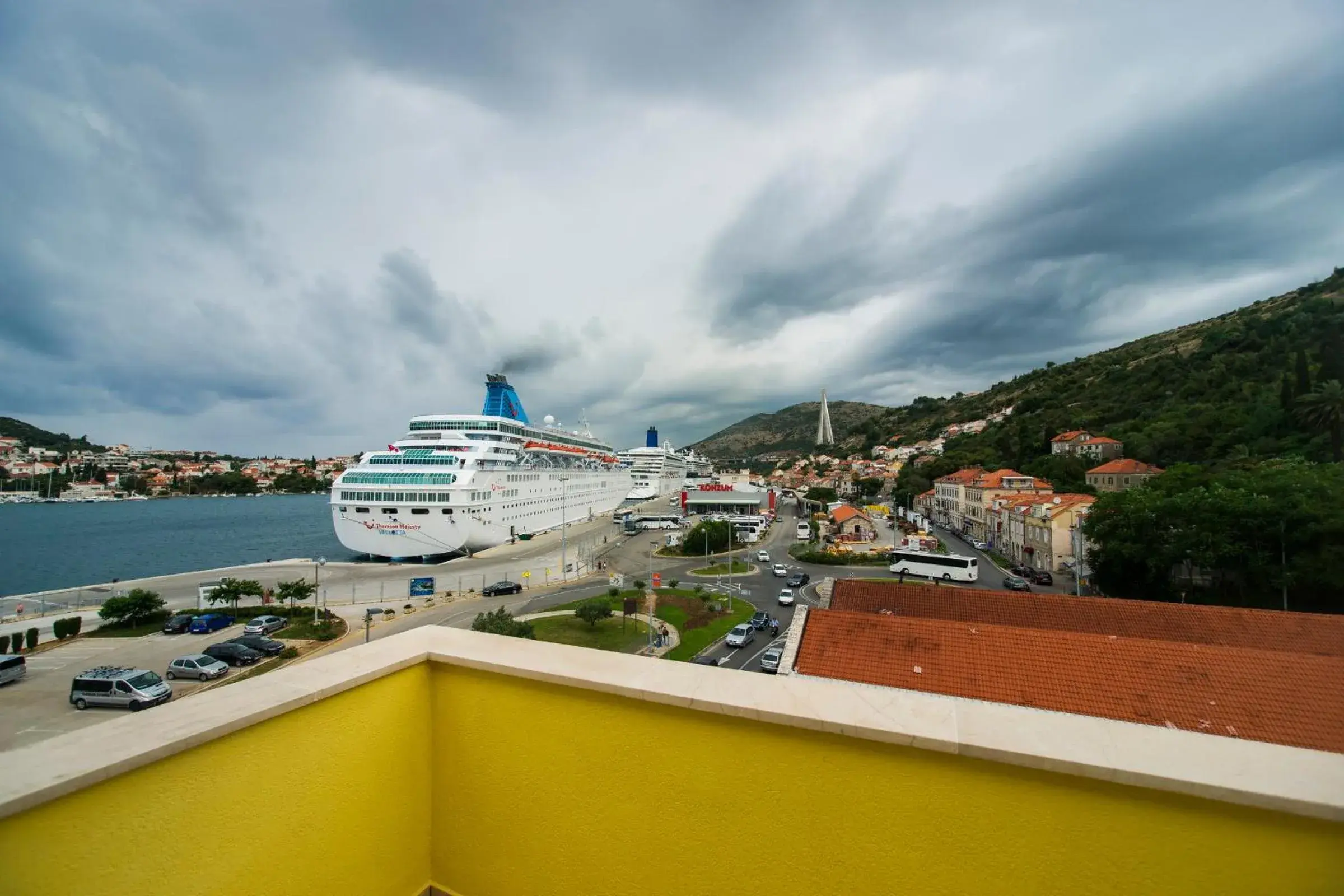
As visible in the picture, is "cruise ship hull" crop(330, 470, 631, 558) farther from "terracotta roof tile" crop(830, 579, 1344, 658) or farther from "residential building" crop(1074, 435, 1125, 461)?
"residential building" crop(1074, 435, 1125, 461)

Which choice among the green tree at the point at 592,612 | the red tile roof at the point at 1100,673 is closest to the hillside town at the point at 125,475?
the green tree at the point at 592,612

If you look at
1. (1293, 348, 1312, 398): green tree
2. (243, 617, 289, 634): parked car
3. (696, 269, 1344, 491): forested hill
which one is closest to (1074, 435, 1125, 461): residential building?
(696, 269, 1344, 491): forested hill

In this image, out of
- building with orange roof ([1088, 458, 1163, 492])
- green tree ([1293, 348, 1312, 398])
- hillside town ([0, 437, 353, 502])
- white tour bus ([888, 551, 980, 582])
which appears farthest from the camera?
hillside town ([0, 437, 353, 502])

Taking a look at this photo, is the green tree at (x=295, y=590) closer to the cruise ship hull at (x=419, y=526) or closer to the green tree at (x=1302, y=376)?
the cruise ship hull at (x=419, y=526)

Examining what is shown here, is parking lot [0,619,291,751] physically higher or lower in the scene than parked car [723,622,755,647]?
higher

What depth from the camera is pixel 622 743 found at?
171cm

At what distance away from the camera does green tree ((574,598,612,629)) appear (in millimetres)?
16266

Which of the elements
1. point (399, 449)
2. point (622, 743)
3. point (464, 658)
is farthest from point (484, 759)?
point (399, 449)

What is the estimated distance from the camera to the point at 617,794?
5.71 ft

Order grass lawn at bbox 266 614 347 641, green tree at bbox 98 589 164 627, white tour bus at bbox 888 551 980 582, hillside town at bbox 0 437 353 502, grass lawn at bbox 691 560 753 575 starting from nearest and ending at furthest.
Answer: grass lawn at bbox 266 614 347 641
green tree at bbox 98 589 164 627
white tour bus at bbox 888 551 980 582
grass lawn at bbox 691 560 753 575
hillside town at bbox 0 437 353 502

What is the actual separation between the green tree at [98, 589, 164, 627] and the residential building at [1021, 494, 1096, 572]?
35098 millimetres

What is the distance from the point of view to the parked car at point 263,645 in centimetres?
1520

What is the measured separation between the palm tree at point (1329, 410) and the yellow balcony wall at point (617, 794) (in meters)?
35.5

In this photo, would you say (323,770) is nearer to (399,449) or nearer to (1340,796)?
(1340,796)
